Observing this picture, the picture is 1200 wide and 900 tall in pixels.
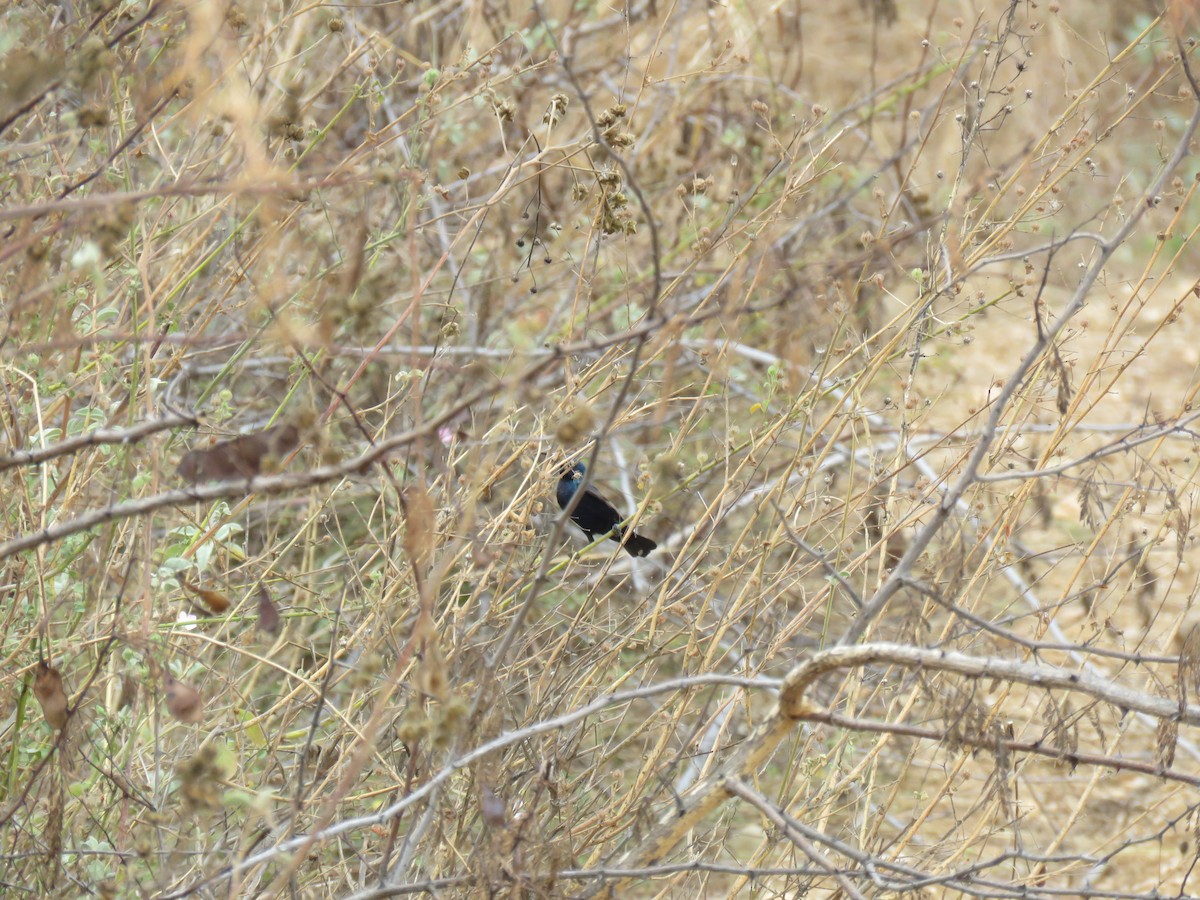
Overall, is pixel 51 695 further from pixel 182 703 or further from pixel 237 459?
pixel 237 459

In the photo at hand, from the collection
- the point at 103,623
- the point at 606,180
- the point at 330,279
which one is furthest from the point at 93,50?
the point at 103,623

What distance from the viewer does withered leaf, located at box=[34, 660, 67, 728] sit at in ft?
5.81

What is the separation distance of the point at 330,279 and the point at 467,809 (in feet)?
2.96

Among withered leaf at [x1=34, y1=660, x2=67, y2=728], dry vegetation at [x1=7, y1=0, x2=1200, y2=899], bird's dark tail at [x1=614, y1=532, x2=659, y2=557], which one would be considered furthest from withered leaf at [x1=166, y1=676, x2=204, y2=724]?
bird's dark tail at [x1=614, y1=532, x2=659, y2=557]

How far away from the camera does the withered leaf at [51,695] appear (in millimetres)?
1771

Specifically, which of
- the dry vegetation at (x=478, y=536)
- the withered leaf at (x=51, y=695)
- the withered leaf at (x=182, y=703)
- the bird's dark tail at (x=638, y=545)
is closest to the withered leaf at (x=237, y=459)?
the dry vegetation at (x=478, y=536)

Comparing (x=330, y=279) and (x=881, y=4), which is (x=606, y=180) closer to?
(x=330, y=279)

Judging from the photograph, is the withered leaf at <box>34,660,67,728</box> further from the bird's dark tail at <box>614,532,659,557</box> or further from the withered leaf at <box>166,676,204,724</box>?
the bird's dark tail at <box>614,532,659,557</box>

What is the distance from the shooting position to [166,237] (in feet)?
9.19

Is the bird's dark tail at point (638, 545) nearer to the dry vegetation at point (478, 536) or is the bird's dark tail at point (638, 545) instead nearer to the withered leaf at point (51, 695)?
the dry vegetation at point (478, 536)

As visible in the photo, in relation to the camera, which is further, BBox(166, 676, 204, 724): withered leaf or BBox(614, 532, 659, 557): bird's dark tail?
BBox(614, 532, 659, 557): bird's dark tail

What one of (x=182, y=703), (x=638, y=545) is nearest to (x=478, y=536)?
(x=182, y=703)

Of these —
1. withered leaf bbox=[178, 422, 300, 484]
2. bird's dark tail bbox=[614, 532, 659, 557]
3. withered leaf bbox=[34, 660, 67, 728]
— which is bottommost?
bird's dark tail bbox=[614, 532, 659, 557]

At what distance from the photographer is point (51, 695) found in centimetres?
180
